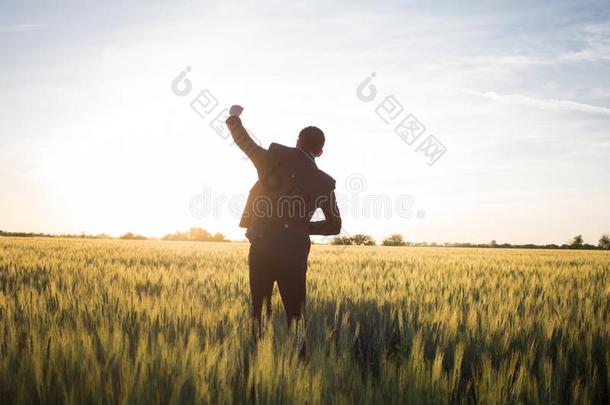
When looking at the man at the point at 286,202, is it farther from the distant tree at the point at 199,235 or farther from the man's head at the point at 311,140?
the distant tree at the point at 199,235

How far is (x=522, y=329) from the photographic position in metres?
4.50

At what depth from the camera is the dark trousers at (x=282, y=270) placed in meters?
3.87

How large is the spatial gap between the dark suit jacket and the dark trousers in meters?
0.10

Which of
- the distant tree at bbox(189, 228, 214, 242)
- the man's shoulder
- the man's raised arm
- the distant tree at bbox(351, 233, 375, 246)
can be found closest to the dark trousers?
the man's shoulder

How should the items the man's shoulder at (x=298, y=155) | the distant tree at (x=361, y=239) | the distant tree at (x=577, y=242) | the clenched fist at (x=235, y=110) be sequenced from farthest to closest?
1. the distant tree at (x=577, y=242)
2. the distant tree at (x=361, y=239)
3. the clenched fist at (x=235, y=110)
4. the man's shoulder at (x=298, y=155)

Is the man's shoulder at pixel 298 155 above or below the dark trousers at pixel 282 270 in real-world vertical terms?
above

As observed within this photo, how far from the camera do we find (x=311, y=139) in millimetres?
3887

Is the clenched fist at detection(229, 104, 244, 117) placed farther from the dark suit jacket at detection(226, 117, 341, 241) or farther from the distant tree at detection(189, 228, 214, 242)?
the distant tree at detection(189, 228, 214, 242)

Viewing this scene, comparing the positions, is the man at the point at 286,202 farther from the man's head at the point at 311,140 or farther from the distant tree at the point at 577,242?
the distant tree at the point at 577,242

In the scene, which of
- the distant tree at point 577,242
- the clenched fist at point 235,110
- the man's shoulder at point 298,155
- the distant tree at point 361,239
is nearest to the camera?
the man's shoulder at point 298,155

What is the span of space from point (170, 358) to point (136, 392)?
17.5 inches

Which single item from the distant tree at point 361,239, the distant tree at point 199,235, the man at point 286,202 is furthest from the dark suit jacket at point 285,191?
the distant tree at point 199,235

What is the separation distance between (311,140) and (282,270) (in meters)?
1.10

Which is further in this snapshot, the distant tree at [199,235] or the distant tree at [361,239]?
the distant tree at [199,235]
